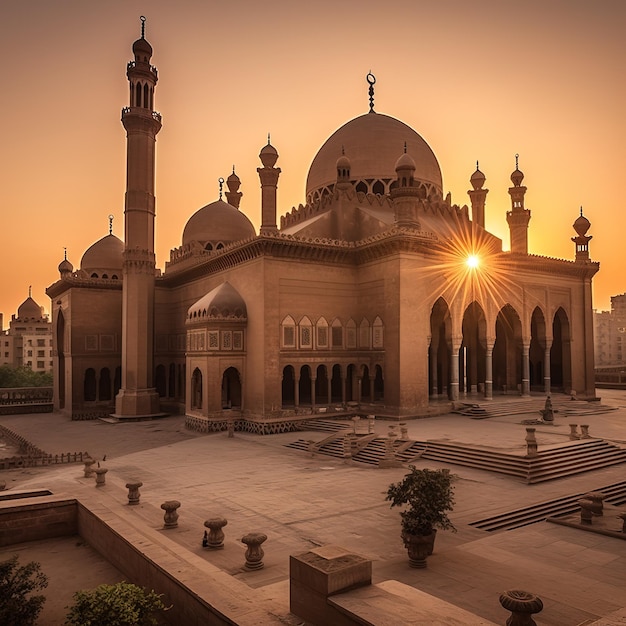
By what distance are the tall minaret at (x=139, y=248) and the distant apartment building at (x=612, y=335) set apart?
92125 millimetres

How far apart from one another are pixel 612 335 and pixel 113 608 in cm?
11044

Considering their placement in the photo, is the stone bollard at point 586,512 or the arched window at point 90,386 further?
the arched window at point 90,386

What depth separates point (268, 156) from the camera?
77.6ft

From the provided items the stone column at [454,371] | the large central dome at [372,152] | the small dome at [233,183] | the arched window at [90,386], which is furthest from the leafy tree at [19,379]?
the stone column at [454,371]

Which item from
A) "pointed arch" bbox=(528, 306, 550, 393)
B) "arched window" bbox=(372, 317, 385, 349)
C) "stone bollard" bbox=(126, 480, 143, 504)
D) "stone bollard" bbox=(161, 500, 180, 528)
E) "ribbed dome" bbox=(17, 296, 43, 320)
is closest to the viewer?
"stone bollard" bbox=(161, 500, 180, 528)

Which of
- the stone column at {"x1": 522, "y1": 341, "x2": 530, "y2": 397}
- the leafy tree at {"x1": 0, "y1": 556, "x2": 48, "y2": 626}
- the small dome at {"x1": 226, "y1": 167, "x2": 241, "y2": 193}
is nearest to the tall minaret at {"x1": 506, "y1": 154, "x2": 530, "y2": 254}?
the stone column at {"x1": 522, "y1": 341, "x2": 530, "y2": 397}

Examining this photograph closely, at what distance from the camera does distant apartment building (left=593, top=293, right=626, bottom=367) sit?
101 m

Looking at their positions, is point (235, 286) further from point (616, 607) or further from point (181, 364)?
point (616, 607)

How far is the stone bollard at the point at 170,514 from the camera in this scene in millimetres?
10320

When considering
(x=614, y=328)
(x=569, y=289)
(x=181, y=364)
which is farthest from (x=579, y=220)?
(x=614, y=328)

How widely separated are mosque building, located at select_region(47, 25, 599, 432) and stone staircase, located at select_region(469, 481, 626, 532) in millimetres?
10577

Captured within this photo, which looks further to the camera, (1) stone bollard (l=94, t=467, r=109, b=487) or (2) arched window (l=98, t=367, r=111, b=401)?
(2) arched window (l=98, t=367, r=111, b=401)

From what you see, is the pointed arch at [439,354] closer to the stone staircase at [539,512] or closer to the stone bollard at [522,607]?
the stone staircase at [539,512]

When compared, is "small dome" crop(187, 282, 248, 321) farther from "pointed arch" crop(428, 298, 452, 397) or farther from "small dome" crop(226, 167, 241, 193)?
"small dome" crop(226, 167, 241, 193)
